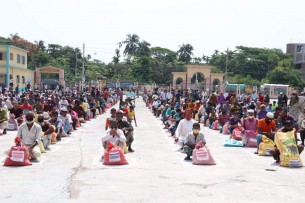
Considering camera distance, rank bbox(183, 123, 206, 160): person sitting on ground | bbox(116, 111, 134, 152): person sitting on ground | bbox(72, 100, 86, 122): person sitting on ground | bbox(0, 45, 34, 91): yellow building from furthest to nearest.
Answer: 1. bbox(0, 45, 34, 91): yellow building
2. bbox(72, 100, 86, 122): person sitting on ground
3. bbox(116, 111, 134, 152): person sitting on ground
4. bbox(183, 123, 206, 160): person sitting on ground

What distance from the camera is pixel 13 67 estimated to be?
56156 mm

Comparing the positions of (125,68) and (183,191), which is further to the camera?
(125,68)

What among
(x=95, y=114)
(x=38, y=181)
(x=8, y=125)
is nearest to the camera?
(x=38, y=181)

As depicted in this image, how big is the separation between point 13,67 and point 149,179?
49.2 metres

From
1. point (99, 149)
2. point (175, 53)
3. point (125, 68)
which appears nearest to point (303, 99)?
point (99, 149)

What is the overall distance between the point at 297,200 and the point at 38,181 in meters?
5.01

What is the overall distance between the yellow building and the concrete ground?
4196cm

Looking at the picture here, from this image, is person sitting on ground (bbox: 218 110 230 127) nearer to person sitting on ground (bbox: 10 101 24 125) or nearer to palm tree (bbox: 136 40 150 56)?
person sitting on ground (bbox: 10 101 24 125)

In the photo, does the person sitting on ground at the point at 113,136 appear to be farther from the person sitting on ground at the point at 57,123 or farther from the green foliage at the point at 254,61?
the green foliage at the point at 254,61

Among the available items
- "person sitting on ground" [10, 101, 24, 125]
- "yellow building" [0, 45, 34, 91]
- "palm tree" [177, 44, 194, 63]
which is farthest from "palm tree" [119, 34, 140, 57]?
"person sitting on ground" [10, 101, 24, 125]

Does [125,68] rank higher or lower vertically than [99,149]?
higher

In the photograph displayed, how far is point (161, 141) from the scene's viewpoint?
17.9 m

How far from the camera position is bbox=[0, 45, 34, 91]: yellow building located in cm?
5472

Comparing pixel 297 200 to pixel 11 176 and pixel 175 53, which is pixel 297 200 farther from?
pixel 175 53
